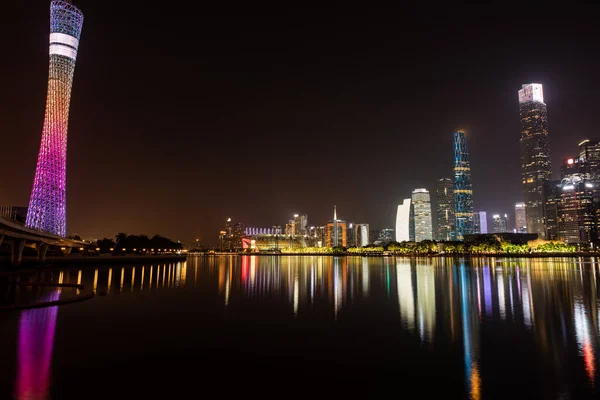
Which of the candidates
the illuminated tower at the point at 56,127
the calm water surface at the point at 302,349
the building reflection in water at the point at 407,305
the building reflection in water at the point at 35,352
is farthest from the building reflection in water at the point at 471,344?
the illuminated tower at the point at 56,127

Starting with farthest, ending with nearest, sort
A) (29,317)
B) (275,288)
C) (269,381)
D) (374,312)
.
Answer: (275,288) < (374,312) < (29,317) < (269,381)

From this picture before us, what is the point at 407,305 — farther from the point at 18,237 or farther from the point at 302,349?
the point at 18,237

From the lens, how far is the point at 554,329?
1950cm

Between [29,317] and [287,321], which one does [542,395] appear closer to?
[287,321]

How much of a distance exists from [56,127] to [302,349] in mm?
65835

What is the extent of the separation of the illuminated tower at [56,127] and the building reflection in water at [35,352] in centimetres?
5153

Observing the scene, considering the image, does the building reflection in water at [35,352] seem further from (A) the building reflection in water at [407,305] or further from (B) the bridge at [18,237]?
(B) the bridge at [18,237]

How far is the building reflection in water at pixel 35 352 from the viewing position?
11.4m

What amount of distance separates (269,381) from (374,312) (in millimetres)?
13203

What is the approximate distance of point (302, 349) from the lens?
16094 millimetres

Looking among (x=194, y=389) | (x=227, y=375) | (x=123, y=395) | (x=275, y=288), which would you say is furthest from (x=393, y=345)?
(x=275, y=288)

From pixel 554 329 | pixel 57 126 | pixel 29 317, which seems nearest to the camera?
pixel 554 329

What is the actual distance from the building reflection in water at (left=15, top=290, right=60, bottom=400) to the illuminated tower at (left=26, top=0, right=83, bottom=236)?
169 ft

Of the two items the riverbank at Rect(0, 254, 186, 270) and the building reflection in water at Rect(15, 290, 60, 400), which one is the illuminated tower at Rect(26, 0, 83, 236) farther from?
Answer: the building reflection in water at Rect(15, 290, 60, 400)
